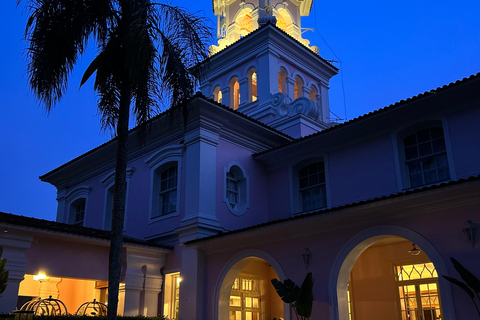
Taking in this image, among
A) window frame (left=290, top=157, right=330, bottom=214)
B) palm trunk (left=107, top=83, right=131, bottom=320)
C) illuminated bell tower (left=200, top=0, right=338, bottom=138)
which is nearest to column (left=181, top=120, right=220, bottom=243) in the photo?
window frame (left=290, top=157, right=330, bottom=214)

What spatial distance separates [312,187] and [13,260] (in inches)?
354

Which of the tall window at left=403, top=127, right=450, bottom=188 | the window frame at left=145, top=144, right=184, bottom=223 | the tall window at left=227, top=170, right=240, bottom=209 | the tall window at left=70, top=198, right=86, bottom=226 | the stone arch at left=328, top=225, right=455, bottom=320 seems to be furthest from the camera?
the tall window at left=70, top=198, right=86, bottom=226

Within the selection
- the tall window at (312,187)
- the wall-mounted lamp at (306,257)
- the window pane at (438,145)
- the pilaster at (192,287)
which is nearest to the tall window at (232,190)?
the tall window at (312,187)

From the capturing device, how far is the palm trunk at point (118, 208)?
380 inches

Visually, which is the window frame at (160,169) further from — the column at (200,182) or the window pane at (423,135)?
the window pane at (423,135)

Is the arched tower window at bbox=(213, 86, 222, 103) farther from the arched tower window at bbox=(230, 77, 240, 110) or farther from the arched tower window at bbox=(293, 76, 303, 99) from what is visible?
the arched tower window at bbox=(293, 76, 303, 99)

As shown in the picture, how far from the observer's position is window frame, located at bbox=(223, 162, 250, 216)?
15917 millimetres

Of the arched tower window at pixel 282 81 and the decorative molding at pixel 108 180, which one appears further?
the arched tower window at pixel 282 81

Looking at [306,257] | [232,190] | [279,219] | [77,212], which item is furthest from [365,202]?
[77,212]

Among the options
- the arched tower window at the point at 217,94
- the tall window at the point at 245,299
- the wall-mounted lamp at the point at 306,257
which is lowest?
the tall window at the point at 245,299

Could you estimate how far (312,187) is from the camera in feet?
52.9

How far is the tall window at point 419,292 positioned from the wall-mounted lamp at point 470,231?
4.22m

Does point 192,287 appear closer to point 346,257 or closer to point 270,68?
point 346,257

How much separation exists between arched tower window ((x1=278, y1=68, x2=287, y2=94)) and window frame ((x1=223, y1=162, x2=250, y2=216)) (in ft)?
23.0
